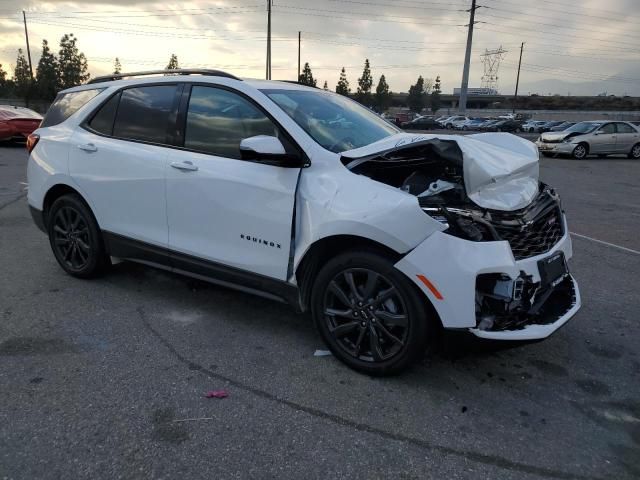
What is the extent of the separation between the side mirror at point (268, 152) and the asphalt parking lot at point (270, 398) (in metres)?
1.29

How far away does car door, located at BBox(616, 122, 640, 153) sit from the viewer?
21.2 m

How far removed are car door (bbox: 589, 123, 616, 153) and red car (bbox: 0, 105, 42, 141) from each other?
20651mm

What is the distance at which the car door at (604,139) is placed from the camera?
20.8 metres

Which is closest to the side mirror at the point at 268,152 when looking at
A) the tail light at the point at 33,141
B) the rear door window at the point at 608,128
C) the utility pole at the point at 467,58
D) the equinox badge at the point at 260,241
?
the equinox badge at the point at 260,241

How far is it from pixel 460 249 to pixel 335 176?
894 millimetres

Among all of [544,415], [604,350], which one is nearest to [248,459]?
[544,415]

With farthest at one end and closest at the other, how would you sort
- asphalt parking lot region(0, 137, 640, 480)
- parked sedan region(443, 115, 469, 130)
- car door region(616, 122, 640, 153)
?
parked sedan region(443, 115, 469, 130)
car door region(616, 122, 640, 153)
asphalt parking lot region(0, 137, 640, 480)

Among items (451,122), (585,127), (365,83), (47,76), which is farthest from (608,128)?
(365,83)

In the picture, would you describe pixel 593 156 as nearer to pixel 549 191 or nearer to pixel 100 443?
pixel 549 191

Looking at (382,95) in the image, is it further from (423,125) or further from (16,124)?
(16,124)

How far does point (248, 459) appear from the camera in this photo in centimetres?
244

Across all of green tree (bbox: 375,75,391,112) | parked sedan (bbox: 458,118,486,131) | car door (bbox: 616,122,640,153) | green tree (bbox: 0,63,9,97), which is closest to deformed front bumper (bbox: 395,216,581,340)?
car door (bbox: 616,122,640,153)

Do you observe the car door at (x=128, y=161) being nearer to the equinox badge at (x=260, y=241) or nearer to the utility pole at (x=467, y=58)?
the equinox badge at (x=260, y=241)

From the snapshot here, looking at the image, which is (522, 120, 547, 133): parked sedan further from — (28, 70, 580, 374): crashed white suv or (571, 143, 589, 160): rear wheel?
(28, 70, 580, 374): crashed white suv
